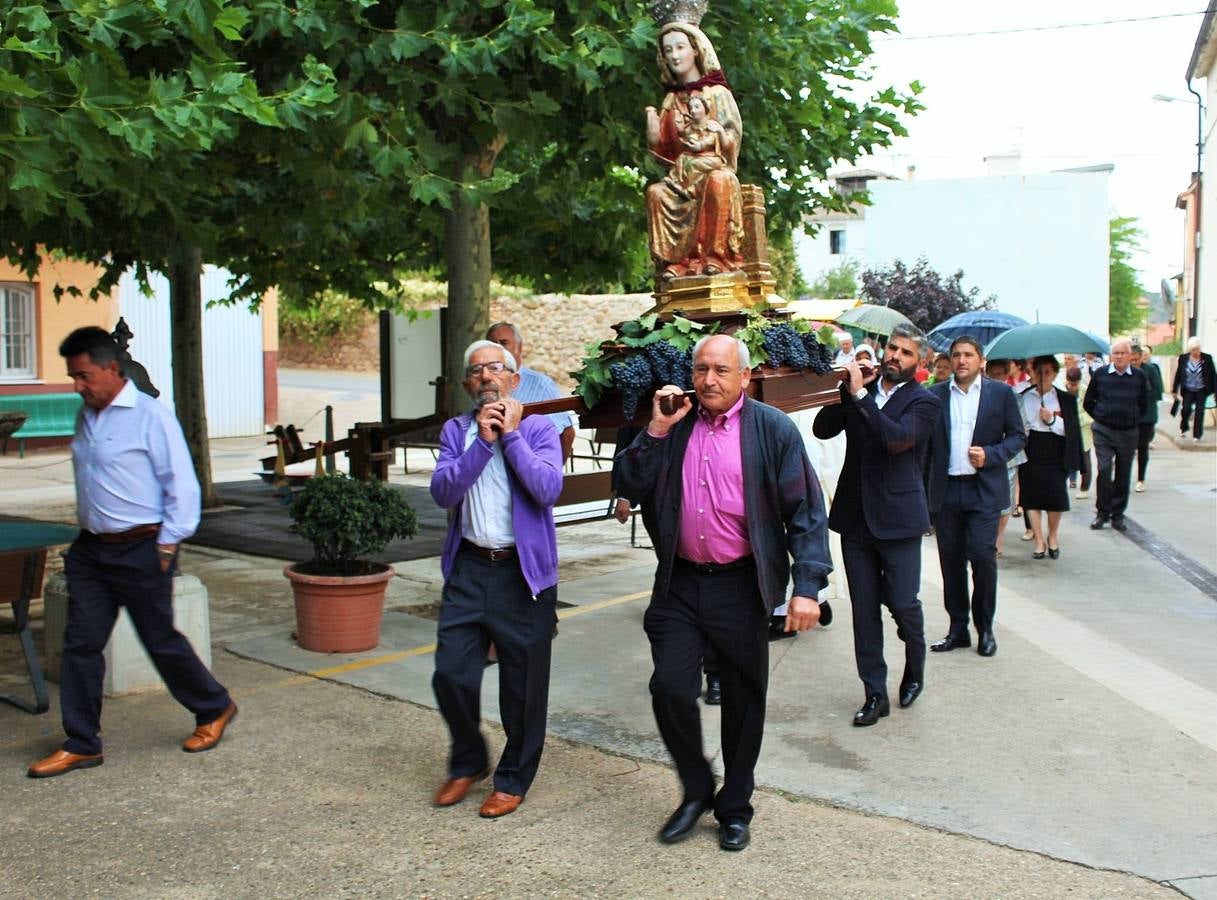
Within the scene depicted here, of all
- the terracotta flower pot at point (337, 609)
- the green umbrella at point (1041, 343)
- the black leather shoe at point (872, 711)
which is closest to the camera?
the black leather shoe at point (872, 711)

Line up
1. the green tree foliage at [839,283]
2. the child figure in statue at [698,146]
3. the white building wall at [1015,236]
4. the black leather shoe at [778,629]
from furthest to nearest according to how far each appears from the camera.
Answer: the green tree foliage at [839,283] → the white building wall at [1015,236] → the black leather shoe at [778,629] → the child figure in statue at [698,146]

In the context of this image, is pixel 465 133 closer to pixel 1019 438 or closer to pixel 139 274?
pixel 1019 438

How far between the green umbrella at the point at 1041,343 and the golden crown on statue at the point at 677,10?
20.2 feet

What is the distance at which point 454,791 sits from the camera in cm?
506

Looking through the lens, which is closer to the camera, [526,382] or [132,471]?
[132,471]

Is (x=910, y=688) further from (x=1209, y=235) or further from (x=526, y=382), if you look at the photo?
(x=1209, y=235)

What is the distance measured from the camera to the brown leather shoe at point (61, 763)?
538 centimetres

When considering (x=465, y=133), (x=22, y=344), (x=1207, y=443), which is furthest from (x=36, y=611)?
(x=1207, y=443)

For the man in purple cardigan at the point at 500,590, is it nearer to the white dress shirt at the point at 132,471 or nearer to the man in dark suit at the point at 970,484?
the white dress shirt at the point at 132,471

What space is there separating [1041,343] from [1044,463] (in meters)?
1.64

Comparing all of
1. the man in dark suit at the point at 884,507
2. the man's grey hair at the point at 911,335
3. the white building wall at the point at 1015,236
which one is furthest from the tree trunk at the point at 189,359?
the white building wall at the point at 1015,236

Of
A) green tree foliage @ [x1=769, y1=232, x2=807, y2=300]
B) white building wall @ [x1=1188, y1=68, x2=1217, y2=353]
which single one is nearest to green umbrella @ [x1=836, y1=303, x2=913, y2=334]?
white building wall @ [x1=1188, y1=68, x2=1217, y2=353]

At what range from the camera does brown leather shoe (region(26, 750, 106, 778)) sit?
5375 mm

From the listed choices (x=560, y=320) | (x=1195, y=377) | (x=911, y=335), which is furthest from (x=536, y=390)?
(x=560, y=320)
